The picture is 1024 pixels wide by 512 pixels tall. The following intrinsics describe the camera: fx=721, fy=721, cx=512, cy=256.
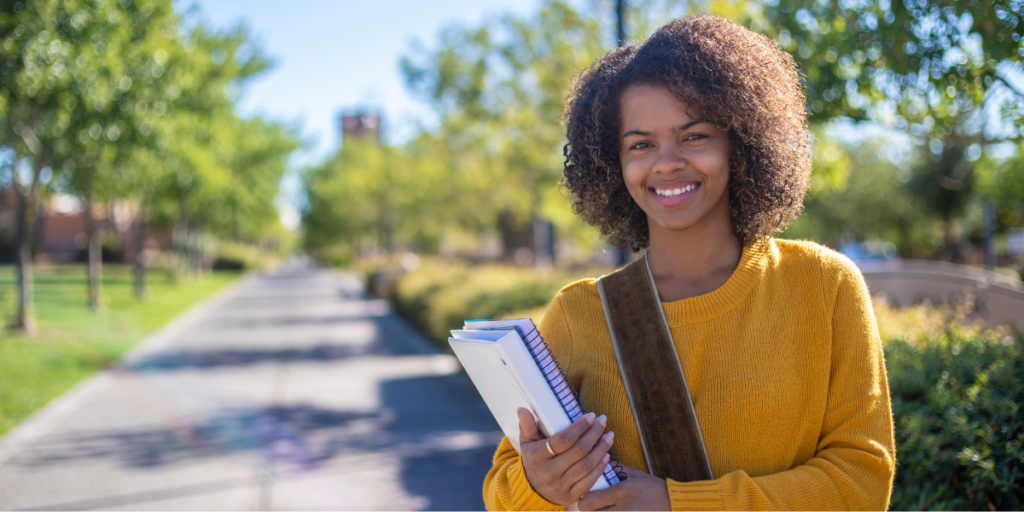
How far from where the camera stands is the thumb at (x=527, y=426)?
1.40 metres

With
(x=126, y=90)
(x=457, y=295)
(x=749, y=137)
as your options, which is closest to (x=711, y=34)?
(x=749, y=137)

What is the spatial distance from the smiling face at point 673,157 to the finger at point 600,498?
588 mm

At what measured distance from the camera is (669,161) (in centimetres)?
157

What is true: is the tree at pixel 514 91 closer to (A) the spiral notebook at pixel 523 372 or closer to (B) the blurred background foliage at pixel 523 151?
(B) the blurred background foliage at pixel 523 151

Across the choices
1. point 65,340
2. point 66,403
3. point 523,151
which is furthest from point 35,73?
point 523,151

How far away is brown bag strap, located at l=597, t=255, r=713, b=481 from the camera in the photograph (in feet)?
4.90

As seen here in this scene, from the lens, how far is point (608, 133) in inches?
69.4

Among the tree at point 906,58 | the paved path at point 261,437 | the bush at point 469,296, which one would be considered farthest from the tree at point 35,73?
the tree at point 906,58

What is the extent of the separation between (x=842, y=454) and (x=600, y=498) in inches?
19.6

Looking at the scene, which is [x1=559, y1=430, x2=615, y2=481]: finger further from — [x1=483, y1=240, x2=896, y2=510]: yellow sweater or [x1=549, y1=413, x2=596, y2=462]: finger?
[x1=483, y1=240, x2=896, y2=510]: yellow sweater

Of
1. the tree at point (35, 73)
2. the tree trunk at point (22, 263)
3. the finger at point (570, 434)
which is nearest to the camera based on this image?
the finger at point (570, 434)

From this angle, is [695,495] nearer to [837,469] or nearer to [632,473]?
[632,473]

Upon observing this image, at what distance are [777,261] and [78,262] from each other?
56.2 m

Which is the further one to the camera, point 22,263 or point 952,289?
point 22,263
